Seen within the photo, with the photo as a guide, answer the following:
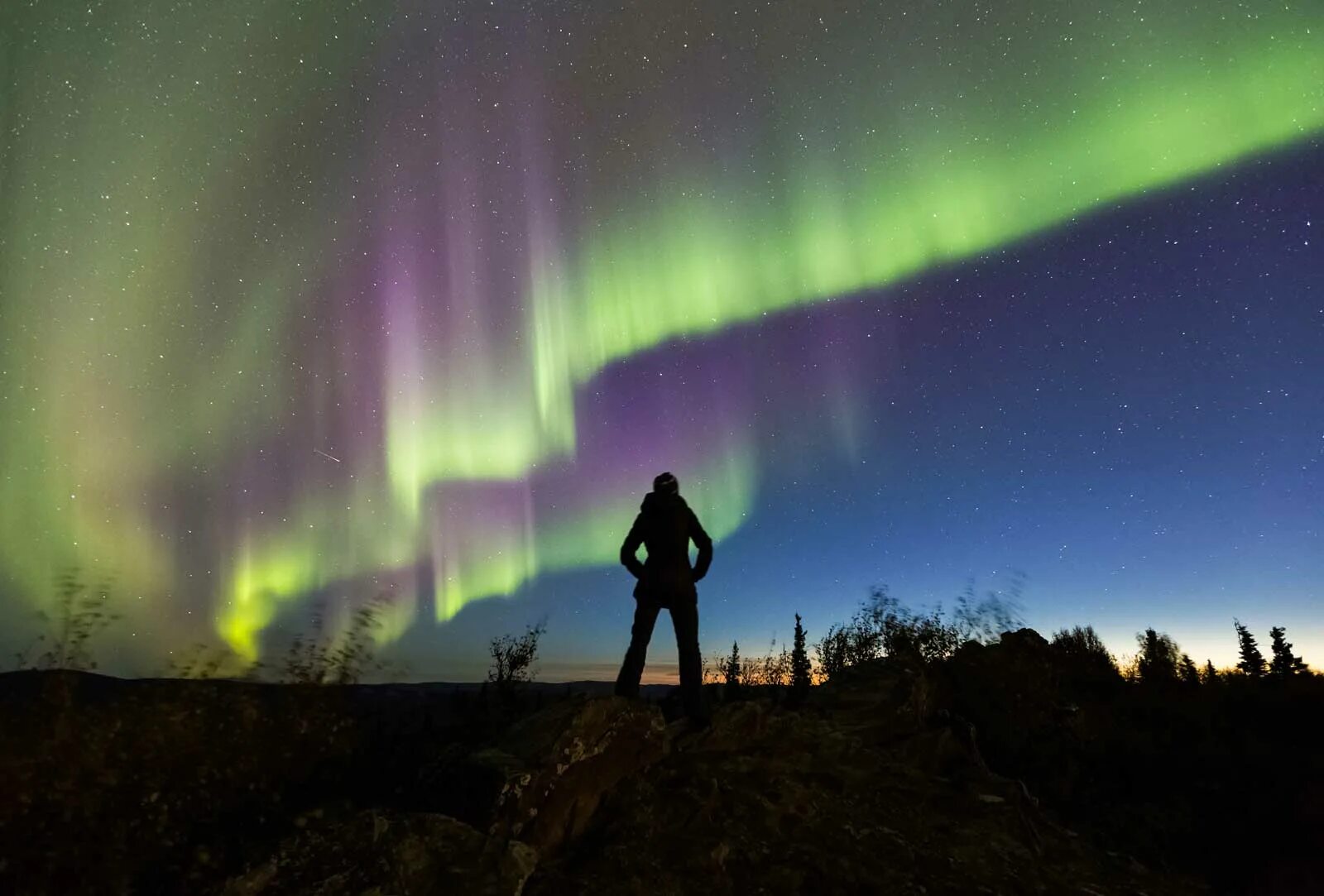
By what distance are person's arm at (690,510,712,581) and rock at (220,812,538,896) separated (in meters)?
4.06

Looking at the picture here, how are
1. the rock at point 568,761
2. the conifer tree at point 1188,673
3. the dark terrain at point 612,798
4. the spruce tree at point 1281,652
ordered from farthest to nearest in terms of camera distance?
the spruce tree at point 1281,652, the conifer tree at point 1188,673, the rock at point 568,761, the dark terrain at point 612,798

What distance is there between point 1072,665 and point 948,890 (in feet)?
38.7

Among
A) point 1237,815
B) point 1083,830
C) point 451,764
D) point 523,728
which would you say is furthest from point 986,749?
point 451,764

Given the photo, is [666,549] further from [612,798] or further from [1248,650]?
[1248,650]

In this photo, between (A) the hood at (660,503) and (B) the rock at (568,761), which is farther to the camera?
(A) the hood at (660,503)

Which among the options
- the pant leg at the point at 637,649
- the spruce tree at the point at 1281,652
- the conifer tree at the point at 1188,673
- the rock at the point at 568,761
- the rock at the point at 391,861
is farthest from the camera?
the spruce tree at the point at 1281,652

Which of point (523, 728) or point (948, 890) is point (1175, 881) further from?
point (523, 728)

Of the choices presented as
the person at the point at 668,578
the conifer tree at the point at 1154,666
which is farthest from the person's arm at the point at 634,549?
the conifer tree at the point at 1154,666

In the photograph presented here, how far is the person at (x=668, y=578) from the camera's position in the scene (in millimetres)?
8336

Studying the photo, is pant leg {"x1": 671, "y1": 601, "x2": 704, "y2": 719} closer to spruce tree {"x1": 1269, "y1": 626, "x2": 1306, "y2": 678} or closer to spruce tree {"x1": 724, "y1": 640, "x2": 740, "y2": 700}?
spruce tree {"x1": 724, "y1": 640, "x2": 740, "y2": 700}

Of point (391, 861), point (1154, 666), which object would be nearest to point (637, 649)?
point (391, 861)

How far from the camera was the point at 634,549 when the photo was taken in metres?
8.69

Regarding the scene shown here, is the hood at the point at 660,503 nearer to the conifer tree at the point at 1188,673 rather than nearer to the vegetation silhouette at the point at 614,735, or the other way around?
the vegetation silhouette at the point at 614,735

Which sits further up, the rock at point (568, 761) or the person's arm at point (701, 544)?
the person's arm at point (701, 544)
